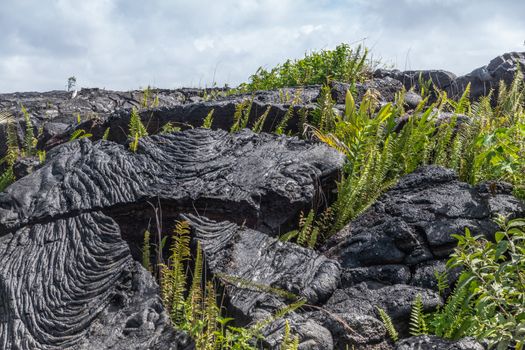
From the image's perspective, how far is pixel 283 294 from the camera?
5.45m

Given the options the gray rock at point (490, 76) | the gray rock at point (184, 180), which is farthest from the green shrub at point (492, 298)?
the gray rock at point (490, 76)

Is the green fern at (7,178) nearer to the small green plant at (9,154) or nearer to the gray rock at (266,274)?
the small green plant at (9,154)

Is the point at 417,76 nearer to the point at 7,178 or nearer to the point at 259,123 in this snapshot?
the point at 259,123

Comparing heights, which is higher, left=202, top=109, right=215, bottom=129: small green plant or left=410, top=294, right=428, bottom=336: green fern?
left=202, top=109, right=215, bottom=129: small green plant

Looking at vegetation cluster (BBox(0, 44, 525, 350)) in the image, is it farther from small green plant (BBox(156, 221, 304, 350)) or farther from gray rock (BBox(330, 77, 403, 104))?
gray rock (BBox(330, 77, 403, 104))

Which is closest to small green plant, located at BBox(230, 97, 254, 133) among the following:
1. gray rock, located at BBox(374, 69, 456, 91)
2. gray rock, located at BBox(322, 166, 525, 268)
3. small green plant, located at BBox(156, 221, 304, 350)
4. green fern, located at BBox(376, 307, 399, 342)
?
gray rock, located at BBox(322, 166, 525, 268)

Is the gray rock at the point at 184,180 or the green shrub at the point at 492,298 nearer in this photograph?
the green shrub at the point at 492,298

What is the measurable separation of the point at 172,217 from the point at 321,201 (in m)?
1.68

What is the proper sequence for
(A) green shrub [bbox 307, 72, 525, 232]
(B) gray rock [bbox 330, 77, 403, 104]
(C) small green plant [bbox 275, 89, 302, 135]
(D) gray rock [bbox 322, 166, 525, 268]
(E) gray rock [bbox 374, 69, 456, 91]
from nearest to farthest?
1. (D) gray rock [bbox 322, 166, 525, 268]
2. (A) green shrub [bbox 307, 72, 525, 232]
3. (C) small green plant [bbox 275, 89, 302, 135]
4. (B) gray rock [bbox 330, 77, 403, 104]
5. (E) gray rock [bbox 374, 69, 456, 91]

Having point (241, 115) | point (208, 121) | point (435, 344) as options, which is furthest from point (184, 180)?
point (435, 344)

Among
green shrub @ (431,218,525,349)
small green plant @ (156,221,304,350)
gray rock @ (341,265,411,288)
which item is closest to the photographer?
green shrub @ (431,218,525,349)

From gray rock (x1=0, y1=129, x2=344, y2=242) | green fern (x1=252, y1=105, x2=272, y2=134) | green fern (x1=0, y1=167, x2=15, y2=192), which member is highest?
green fern (x1=252, y1=105, x2=272, y2=134)

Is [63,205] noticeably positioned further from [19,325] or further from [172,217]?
[19,325]

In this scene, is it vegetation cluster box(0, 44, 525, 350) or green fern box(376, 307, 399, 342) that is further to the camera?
green fern box(376, 307, 399, 342)
